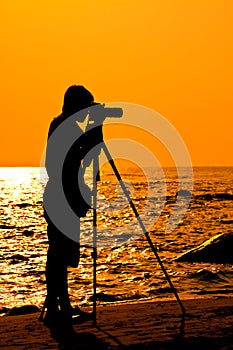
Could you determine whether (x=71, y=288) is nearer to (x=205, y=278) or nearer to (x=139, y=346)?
(x=205, y=278)

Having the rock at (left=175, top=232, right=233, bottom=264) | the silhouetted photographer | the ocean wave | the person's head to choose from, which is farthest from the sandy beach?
the rock at (left=175, top=232, right=233, bottom=264)

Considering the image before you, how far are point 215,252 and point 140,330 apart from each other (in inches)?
506

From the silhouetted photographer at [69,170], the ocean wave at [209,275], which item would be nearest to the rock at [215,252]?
the ocean wave at [209,275]

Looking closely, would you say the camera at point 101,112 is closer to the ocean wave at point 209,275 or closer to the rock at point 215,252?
the ocean wave at point 209,275

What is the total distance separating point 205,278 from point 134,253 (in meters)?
7.88

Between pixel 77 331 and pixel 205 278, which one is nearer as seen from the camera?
pixel 77 331

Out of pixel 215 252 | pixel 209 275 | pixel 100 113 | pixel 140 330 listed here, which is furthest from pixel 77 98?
pixel 215 252

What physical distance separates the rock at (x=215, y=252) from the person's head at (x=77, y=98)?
12.3 meters

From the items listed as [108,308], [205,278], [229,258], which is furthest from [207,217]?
[108,308]

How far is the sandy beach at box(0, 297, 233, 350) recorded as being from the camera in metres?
6.03

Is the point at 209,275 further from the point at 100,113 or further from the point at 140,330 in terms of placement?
the point at 100,113

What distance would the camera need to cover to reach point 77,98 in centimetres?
705

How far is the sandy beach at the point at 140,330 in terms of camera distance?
237 inches

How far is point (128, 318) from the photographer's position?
7.30m
